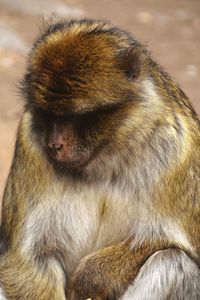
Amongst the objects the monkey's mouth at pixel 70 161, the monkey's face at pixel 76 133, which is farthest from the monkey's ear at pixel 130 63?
the monkey's mouth at pixel 70 161

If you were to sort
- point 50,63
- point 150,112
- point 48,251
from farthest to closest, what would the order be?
point 48,251, point 150,112, point 50,63

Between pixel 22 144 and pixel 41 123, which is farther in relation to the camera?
pixel 22 144

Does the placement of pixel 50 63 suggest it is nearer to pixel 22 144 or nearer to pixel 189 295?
pixel 22 144

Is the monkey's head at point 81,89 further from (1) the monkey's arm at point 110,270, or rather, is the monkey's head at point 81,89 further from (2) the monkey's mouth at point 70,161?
(1) the monkey's arm at point 110,270

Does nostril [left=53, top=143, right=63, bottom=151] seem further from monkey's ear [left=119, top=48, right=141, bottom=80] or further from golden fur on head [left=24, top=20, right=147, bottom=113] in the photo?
monkey's ear [left=119, top=48, right=141, bottom=80]

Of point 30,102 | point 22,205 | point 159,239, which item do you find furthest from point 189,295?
point 30,102
